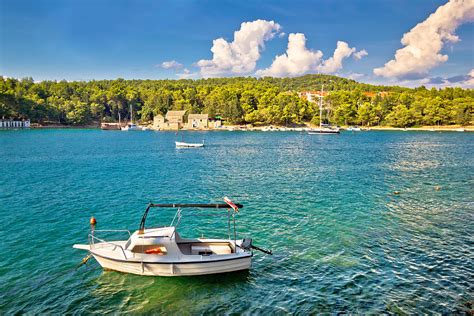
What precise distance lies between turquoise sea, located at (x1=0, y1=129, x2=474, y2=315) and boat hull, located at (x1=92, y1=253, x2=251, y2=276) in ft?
1.36

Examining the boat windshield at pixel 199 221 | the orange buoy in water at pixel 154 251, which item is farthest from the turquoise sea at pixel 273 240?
the orange buoy in water at pixel 154 251

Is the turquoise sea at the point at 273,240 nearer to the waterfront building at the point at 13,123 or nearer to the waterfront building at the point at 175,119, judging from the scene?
the waterfront building at the point at 175,119

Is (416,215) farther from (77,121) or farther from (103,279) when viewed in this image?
(77,121)

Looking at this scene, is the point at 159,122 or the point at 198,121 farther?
the point at 159,122

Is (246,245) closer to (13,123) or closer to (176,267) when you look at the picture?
(176,267)

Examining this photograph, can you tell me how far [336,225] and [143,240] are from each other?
15.8m

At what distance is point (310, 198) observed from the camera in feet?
116

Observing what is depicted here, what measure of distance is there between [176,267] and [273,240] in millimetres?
8183

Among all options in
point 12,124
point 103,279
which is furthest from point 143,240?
point 12,124

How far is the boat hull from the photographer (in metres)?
17.4

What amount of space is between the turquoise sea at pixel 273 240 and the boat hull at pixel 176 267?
1.36ft

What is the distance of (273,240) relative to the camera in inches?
914

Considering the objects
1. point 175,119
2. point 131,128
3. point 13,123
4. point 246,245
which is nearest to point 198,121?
point 175,119

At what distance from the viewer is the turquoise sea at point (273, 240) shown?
15.8 m
